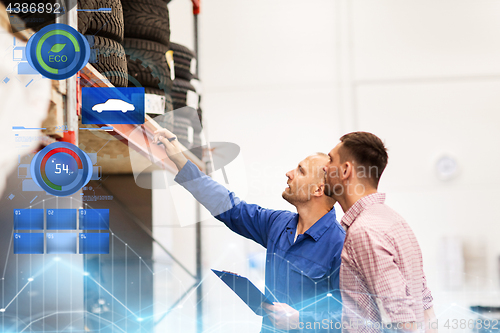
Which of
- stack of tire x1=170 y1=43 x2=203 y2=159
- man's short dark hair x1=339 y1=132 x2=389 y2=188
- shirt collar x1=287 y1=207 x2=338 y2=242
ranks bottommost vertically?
shirt collar x1=287 y1=207 x2=338 y2=242

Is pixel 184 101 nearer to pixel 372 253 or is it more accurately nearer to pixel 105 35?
pixel 105 35

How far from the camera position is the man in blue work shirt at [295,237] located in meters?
0.89

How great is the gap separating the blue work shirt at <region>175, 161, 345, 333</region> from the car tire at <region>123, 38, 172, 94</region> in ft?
1.02

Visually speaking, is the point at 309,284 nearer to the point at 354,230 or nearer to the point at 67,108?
the point at 354,230

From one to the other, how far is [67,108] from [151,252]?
1043 millimetres

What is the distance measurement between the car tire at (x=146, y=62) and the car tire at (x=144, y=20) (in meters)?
0.02

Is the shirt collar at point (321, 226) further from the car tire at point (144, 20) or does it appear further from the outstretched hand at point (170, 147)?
the car tire at point (144, 20)

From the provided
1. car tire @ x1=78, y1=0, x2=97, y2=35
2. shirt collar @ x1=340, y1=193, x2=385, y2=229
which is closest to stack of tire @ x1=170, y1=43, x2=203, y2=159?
car tire @ x1=78, y1=0, x2=97, y2=35

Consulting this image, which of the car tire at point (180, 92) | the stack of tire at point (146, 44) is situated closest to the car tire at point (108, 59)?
the stack of tire at point (146, 44)

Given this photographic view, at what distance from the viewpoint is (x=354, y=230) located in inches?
29.8

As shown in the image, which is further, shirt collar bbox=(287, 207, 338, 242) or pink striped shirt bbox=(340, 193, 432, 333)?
shirt collar bbox=(287, 207, 338, 242)

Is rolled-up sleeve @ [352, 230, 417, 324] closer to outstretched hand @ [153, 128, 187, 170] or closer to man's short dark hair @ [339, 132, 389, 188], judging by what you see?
man's short dark hair @ [339, 132, 389, 188]

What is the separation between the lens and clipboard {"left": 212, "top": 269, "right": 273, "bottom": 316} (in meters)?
0.82

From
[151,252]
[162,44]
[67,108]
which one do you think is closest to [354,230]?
[67,108]
